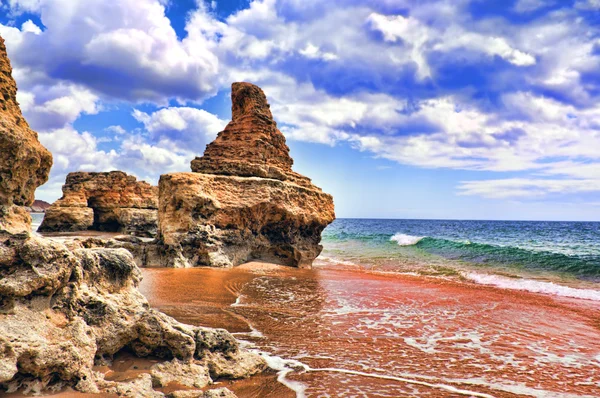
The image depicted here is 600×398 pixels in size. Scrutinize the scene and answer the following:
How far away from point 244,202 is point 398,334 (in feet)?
29.8

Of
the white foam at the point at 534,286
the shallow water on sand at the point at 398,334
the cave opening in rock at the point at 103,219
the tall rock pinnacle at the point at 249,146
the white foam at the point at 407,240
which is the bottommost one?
the white foam at the point at 534,286

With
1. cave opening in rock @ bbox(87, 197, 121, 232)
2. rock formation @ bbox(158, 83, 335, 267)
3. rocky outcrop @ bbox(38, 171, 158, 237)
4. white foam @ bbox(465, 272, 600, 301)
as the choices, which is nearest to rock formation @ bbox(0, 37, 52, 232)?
rock formation @ bbox(158, 83, 335, 267)

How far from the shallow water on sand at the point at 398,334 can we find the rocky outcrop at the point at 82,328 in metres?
0.62

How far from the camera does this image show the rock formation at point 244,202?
13.7 metres

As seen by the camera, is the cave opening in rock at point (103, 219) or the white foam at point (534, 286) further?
A: the cave opening in rock at point (103, 219)

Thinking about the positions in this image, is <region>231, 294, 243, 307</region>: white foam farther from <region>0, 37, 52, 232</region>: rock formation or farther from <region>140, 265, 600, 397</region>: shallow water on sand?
<region>0, 37, 52, 232</region>: rock formation

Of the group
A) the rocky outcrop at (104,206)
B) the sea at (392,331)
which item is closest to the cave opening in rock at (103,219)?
the rocky outcrop at (104,206)

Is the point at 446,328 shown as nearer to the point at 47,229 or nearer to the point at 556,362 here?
the point at 556,362

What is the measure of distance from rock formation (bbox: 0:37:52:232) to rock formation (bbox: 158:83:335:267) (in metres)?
8.48

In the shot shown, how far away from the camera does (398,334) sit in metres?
6.51

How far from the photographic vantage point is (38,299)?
10.6 feet

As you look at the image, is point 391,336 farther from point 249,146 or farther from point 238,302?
point 249,146

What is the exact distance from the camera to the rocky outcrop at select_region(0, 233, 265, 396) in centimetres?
289

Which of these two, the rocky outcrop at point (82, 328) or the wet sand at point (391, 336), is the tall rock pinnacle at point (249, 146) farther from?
the rocky outcrop at point (82, 328)
